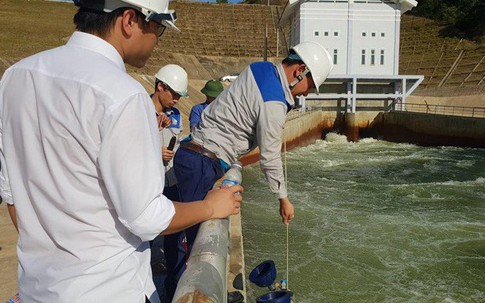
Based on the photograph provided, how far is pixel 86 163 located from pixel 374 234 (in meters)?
7.60

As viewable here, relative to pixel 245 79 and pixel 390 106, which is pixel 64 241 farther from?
pixel 390 106

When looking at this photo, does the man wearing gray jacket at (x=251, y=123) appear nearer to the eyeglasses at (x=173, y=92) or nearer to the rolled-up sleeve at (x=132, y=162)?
the eyeglasses at (x=173, y=92)

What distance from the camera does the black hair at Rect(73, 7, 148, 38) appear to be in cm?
123

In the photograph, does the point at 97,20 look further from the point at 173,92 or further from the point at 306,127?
the point at 306,127

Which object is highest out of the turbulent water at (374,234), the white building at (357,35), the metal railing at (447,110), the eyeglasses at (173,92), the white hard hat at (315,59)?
the white hard hat at (315,59)

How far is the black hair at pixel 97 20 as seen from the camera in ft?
4.02

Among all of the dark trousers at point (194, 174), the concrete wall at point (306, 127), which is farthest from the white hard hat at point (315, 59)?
the concrete wall at point (306, 127)

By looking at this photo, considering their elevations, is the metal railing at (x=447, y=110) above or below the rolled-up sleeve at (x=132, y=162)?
below

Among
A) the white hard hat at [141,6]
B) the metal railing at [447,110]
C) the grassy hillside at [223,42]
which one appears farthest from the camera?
the grassy hillside at [223,42]

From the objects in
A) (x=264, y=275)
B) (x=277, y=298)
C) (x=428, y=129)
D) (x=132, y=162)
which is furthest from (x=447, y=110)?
(x=132, y=162)

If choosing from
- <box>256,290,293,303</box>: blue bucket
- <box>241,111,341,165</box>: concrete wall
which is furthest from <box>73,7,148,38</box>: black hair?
<box>241,111,341,165</box>: concrete wall

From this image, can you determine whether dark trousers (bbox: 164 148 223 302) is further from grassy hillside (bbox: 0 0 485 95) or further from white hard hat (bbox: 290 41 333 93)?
grassy hillside (bbox: 0 0 485 95)

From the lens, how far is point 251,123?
2.77m

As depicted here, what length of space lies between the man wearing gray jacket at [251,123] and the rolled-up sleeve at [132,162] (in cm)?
154
